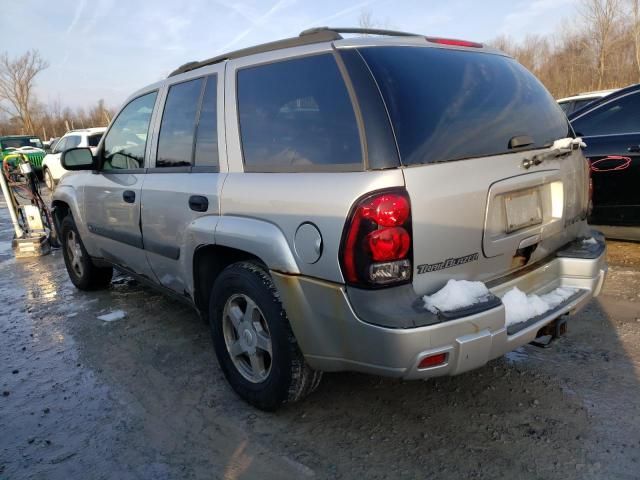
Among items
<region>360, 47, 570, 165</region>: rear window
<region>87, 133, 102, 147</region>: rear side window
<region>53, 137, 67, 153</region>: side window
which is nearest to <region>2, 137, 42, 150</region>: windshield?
<region>53, 137, 67, 153</region>: side window

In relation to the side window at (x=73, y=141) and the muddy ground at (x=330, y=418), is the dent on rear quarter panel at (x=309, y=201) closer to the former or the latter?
the muddy ground at (x=330, y=418)

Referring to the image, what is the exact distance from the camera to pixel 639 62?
22.2m

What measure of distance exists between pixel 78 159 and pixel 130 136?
2.02ft

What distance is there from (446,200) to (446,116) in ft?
1.33

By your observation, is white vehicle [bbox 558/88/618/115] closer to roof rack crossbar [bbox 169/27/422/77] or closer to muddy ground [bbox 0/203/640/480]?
muddy ground [bbox 0/203/640/480]

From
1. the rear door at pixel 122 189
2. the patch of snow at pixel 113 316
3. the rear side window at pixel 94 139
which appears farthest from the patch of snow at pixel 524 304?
the rear side window at pixel 94 139

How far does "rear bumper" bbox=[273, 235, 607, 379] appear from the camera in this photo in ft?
6.41

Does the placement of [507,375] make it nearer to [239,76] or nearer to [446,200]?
[446,200]

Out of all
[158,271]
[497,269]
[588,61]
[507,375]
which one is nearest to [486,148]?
[497,269]

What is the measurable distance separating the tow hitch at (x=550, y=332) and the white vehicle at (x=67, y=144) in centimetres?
1391

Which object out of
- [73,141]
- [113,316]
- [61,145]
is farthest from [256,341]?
[61,145]

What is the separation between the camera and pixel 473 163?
221cm

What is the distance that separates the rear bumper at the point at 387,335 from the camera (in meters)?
1.95

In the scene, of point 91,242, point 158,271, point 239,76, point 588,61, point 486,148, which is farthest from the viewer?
point 588,61
